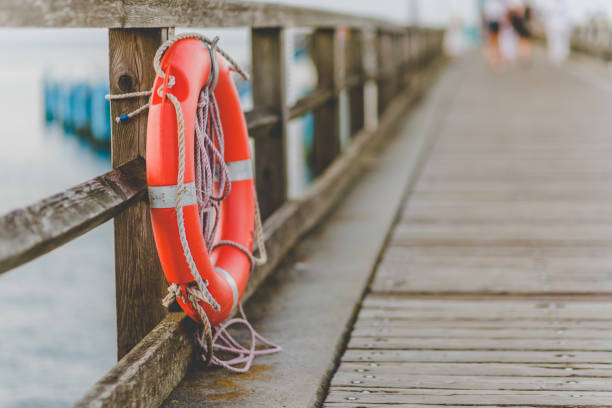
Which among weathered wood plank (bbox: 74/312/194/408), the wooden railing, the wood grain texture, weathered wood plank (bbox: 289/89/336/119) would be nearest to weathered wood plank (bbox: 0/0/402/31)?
the wooden railing

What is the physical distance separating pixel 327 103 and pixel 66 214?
3533 mm

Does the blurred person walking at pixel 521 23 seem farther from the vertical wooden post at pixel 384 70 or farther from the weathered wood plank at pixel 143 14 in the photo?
the weathered wood plank at pixel 143 14

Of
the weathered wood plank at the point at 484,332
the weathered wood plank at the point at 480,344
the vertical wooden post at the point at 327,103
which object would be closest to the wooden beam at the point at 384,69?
the vertical wooden post at the point at 327,103

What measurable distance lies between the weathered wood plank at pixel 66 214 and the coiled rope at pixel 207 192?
0.38 feet

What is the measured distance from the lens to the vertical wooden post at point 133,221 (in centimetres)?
192

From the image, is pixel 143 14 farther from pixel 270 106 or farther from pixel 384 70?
pixel 384 70

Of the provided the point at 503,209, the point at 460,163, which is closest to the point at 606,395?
the point at 503,209

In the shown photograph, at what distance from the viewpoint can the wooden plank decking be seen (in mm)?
1995

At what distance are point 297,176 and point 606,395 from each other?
12545 mm

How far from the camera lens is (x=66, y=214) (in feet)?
4.99

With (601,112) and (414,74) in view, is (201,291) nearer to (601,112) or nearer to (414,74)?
(601,112)

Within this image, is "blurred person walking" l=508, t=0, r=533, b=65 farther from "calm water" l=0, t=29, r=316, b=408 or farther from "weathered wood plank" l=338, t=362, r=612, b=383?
"weathered wood plank" l=338, t=362, r=612, b=383

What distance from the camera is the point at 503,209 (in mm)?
4082

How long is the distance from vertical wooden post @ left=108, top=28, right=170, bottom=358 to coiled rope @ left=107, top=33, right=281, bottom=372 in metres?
0.04
